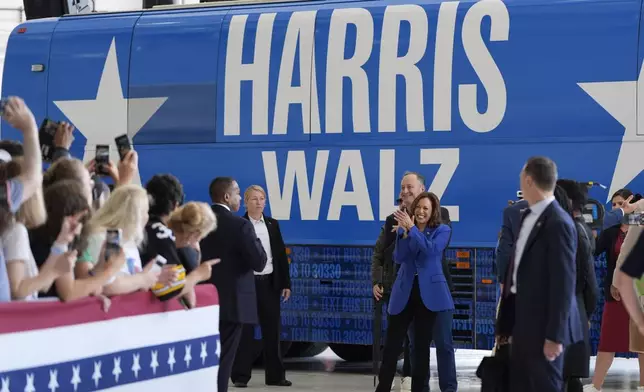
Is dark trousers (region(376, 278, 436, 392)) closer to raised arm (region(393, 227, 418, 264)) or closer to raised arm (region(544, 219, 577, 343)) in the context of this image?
raised arm (region(393, 227, 418, 264))

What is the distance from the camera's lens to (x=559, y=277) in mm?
7195

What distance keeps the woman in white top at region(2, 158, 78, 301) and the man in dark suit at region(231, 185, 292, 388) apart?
583 cm

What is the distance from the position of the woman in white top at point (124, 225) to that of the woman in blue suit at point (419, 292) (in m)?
3.79

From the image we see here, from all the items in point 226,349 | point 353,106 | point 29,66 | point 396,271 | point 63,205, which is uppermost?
point 29,66

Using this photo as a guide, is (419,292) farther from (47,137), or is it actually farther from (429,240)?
(47,137)

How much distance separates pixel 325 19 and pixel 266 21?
604mm

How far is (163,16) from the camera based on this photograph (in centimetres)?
1370

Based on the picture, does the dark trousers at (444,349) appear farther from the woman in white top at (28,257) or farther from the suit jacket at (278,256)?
the woman in white top at (28,257)

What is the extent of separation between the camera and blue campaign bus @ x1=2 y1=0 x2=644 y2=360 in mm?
11703

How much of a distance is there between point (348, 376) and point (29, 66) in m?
4.43

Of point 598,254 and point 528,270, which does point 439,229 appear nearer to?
point 598,254

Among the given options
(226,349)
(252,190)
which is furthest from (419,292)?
(252,190)

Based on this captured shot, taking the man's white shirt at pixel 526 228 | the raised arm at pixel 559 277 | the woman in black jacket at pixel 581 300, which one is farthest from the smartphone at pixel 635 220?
the woman in black jacket at pixel 581 300

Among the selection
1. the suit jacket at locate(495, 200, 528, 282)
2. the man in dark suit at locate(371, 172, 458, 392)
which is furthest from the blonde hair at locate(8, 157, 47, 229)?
the man in dark suit at locate(371, 172, 458, 392)
